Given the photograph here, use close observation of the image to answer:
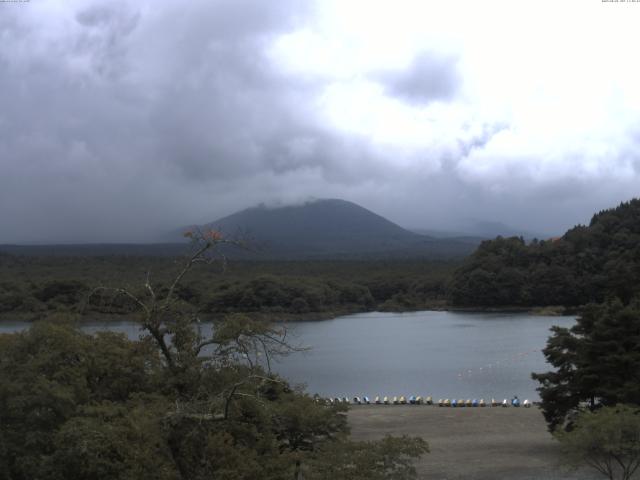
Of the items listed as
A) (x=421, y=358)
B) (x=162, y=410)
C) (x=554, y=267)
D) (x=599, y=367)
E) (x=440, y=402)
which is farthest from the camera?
(x=554, y=267)

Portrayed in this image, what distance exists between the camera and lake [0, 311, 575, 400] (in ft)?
120

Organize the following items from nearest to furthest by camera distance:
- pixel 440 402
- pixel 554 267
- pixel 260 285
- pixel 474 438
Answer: pixel 474 438 < pixel 440 402 < pixel 260 285 < pixel 554 267

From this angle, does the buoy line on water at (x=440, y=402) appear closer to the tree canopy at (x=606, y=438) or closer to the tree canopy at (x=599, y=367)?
the tree canopy at (x=599, y=367)

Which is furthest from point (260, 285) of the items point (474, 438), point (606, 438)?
point (606, 438)

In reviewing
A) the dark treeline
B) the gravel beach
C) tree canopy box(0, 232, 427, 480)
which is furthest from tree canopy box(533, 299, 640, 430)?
the dark treeline

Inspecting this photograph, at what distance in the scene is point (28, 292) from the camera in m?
75.2

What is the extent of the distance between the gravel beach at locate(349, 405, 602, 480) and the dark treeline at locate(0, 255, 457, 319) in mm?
32982

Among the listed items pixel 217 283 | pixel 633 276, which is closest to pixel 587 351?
pixel 633 276

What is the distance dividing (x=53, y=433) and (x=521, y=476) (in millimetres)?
11284

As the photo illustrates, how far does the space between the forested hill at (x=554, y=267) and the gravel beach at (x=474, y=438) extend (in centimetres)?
5831

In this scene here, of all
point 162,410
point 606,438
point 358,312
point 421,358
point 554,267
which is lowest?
point 358,312

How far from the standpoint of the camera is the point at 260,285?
262 feet

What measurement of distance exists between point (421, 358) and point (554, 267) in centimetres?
4758

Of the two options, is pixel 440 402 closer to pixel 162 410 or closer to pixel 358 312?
pixel 162 410
